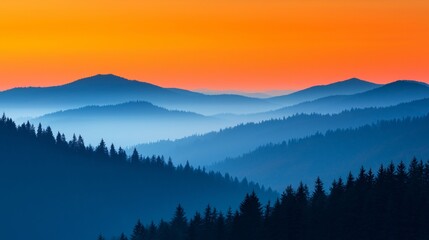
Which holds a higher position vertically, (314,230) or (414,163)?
(414,163)

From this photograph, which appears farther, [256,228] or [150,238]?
[150,238]

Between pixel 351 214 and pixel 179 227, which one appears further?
pixel 179 227

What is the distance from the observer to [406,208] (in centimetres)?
8038

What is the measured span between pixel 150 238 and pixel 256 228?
28.4m

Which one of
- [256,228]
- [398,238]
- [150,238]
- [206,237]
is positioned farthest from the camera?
[150,238]

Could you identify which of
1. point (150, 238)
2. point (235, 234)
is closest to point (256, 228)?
point (235, 234)

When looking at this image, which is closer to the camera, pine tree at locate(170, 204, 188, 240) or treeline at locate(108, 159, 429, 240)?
treeline at locate(108, 159, 429, 240)

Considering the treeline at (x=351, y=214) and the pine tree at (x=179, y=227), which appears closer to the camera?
the treeline at (x=351, y=214)

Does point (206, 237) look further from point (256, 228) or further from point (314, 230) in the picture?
point (314, 230)

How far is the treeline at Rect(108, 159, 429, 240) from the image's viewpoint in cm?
7962

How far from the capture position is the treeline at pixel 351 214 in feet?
261

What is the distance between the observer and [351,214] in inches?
3273

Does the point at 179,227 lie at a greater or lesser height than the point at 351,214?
lesser

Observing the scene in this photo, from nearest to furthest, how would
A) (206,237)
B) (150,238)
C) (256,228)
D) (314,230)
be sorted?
(314,230)
(256,228)
(206,237)
(150,238)
